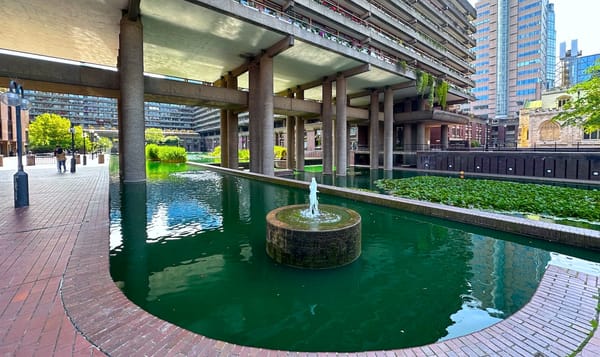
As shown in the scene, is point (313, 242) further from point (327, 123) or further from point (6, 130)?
point (6, 130)

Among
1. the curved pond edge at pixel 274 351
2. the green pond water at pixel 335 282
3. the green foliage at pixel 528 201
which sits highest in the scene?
the green foliage at pixel 528 201

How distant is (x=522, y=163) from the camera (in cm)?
2638

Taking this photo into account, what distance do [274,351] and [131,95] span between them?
19.3 m

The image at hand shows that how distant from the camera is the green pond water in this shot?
13.7ft

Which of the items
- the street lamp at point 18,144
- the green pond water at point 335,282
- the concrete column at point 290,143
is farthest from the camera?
the concrete column at point 290,143

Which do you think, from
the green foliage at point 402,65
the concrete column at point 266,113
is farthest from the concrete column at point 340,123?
the concrete column at point 266,113

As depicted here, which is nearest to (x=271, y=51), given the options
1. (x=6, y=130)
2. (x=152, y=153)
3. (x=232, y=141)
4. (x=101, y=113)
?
(x=232, y=141)

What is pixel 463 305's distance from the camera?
489cm

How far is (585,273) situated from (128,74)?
21.7 metres

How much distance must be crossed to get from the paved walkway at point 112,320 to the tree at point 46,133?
69.7 m

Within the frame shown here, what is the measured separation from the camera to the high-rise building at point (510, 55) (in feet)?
306

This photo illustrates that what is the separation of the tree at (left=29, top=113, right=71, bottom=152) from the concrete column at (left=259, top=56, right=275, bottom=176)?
188 ft

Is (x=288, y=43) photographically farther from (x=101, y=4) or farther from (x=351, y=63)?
(x=101, y=4)

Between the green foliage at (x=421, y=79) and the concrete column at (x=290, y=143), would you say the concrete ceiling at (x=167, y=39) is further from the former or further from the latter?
the concrete column at (x=290, y=143)
